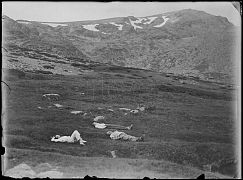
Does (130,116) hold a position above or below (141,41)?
below

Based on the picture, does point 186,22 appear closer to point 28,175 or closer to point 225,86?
point 225,86

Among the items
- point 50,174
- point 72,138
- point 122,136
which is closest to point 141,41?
point 122,136

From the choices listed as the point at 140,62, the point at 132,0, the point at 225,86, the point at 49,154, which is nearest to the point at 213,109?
the point at 225,86

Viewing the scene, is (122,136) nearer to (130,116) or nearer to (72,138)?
(130,116)

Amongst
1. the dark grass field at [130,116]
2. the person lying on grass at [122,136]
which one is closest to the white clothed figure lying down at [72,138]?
the dark grass field at [130,116]

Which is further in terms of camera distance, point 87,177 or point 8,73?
point 8,73

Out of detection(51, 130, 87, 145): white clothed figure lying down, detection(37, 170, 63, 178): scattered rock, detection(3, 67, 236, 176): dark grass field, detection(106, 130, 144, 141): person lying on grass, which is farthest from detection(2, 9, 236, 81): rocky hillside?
detection(37, 170, 63, 178): scattered rock
